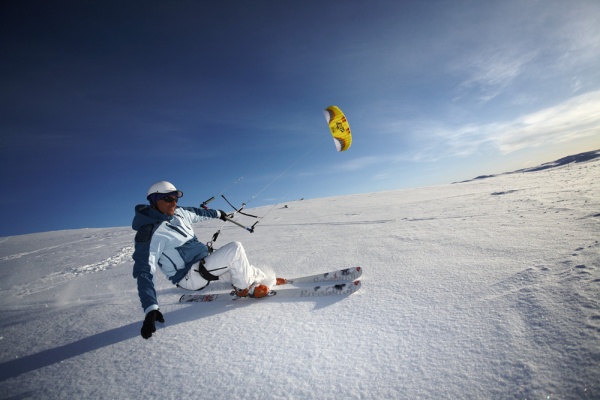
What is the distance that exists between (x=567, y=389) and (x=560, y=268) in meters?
1.88

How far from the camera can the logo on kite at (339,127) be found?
10656 millimetres

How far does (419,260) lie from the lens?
377cm

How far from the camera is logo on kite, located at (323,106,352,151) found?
35.0 ft

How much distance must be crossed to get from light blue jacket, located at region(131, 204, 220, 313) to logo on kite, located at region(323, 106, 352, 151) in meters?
8.39

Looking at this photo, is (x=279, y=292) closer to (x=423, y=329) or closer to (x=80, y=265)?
(x=423, y=329)

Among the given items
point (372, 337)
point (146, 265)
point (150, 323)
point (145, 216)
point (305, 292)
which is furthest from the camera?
point (305, 292)

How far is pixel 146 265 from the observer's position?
2.89 m

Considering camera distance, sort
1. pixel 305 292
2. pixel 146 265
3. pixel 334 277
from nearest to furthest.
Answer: pixel 146 265 → pixel 305 292 → pixel 334 277

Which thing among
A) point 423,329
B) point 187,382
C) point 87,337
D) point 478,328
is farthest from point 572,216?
point 87,337

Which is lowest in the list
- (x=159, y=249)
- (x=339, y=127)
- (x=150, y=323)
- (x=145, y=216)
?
(x=150, y=323)

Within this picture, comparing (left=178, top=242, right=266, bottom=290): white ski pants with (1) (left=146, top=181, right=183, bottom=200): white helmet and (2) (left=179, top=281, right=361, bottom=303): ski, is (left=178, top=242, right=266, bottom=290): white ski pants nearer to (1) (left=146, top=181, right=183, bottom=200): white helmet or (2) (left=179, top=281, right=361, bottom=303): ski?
(2) (left=179, top=281, right=361, bottom=303): ski

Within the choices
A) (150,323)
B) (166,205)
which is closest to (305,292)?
(150,323)

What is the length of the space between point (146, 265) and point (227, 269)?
104cm

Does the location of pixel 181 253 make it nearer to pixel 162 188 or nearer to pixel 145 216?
pixel 145 216
